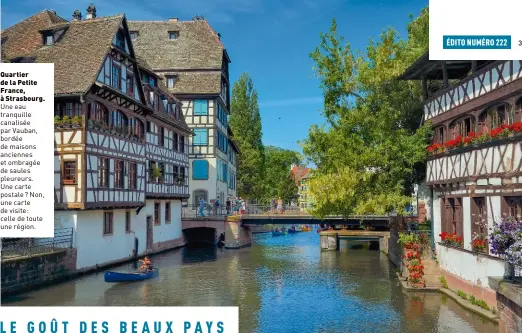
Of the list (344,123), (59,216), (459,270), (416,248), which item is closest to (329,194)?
(344,123)

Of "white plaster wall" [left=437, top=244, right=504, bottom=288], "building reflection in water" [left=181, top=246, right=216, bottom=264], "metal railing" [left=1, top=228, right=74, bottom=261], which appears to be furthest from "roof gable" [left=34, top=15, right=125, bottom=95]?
"white plaster wall" [left=437, top=244, right=504, bottom=288]

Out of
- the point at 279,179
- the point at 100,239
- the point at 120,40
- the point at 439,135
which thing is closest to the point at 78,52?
the point at 120,40

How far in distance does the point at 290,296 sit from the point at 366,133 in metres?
10.5

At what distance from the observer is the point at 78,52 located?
2881cm

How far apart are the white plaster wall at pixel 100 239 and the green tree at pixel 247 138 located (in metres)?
32.7

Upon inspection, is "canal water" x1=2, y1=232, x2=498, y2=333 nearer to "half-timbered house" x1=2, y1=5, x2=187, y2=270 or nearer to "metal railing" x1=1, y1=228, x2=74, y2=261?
"metal railing" x1=1, y1=228, x2=74, y2=261

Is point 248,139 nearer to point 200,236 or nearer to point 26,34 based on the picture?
point 200,236

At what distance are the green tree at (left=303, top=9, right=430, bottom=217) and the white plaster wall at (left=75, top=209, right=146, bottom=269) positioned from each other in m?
11.3

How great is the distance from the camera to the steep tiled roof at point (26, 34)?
3044cm

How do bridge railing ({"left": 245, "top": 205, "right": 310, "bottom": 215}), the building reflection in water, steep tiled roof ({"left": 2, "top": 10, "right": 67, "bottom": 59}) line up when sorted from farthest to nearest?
bridge railing ({"left": 245, "top": 205, "right": 310, "bottom": 215}) < the building reflection in water < steep tiled roof ({"left": 2, "top": 10, "right": 67, "bottom": 59})

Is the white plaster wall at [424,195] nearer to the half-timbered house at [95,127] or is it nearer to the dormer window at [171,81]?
the half-timbered house at [95,127]

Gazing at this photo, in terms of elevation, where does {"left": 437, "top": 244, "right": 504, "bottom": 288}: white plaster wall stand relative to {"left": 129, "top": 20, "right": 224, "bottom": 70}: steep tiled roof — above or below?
below

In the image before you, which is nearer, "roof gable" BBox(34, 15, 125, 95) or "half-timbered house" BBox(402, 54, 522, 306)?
"half-timbered house" BBox(402, 54, 522, 306)

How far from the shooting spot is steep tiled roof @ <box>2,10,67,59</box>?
99.9 ft
